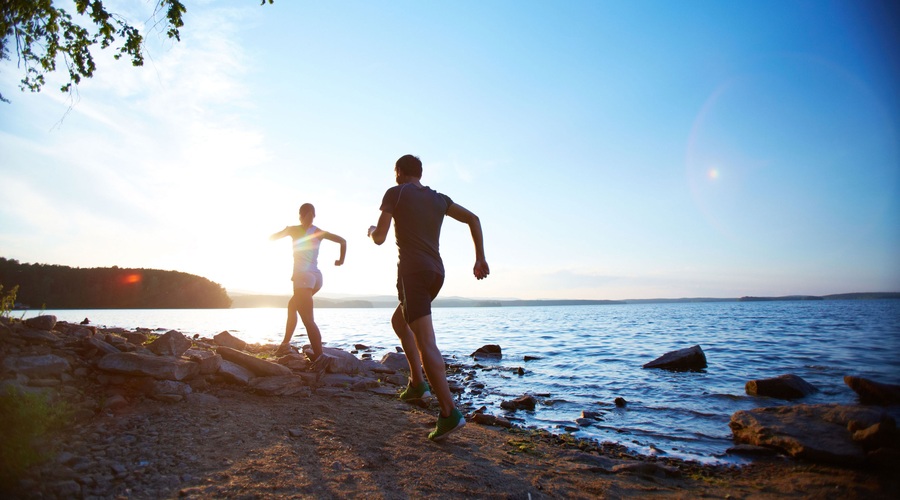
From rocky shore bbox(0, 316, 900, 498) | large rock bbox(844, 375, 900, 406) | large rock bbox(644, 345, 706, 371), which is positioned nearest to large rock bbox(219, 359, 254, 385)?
rocky shore bbox(0, 316, 900, 498)

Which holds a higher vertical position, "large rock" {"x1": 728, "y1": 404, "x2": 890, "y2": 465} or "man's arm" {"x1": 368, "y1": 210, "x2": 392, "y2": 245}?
"man's arm" {"x1": 368, "y1": 210, "x2": 392, "y2": 245}

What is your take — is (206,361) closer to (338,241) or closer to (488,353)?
(338,241)

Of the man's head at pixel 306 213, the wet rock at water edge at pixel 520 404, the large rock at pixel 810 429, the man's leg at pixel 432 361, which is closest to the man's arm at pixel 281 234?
the man's head at pixel 306 213

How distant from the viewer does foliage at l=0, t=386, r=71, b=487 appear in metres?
2.74

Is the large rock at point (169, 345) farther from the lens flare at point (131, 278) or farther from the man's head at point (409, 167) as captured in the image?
the lens flare at point (131, 278)

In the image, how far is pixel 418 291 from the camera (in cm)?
425

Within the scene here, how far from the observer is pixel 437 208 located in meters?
4.50

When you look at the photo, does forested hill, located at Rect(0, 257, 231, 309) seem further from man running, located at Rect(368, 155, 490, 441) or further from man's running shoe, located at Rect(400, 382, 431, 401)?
man running, located at Rect(368, 155, 490, 441)

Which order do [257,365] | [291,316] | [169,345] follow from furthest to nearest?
[291,316] → [257,365] → [169,345]

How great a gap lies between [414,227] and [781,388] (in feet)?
28.6

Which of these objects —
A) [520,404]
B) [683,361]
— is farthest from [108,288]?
[683,361]

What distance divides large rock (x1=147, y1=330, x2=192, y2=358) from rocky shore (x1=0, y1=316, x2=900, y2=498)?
0.02 m

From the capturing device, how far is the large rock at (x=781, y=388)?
8.41 meters

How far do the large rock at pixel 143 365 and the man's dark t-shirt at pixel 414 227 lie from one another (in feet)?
10.2
